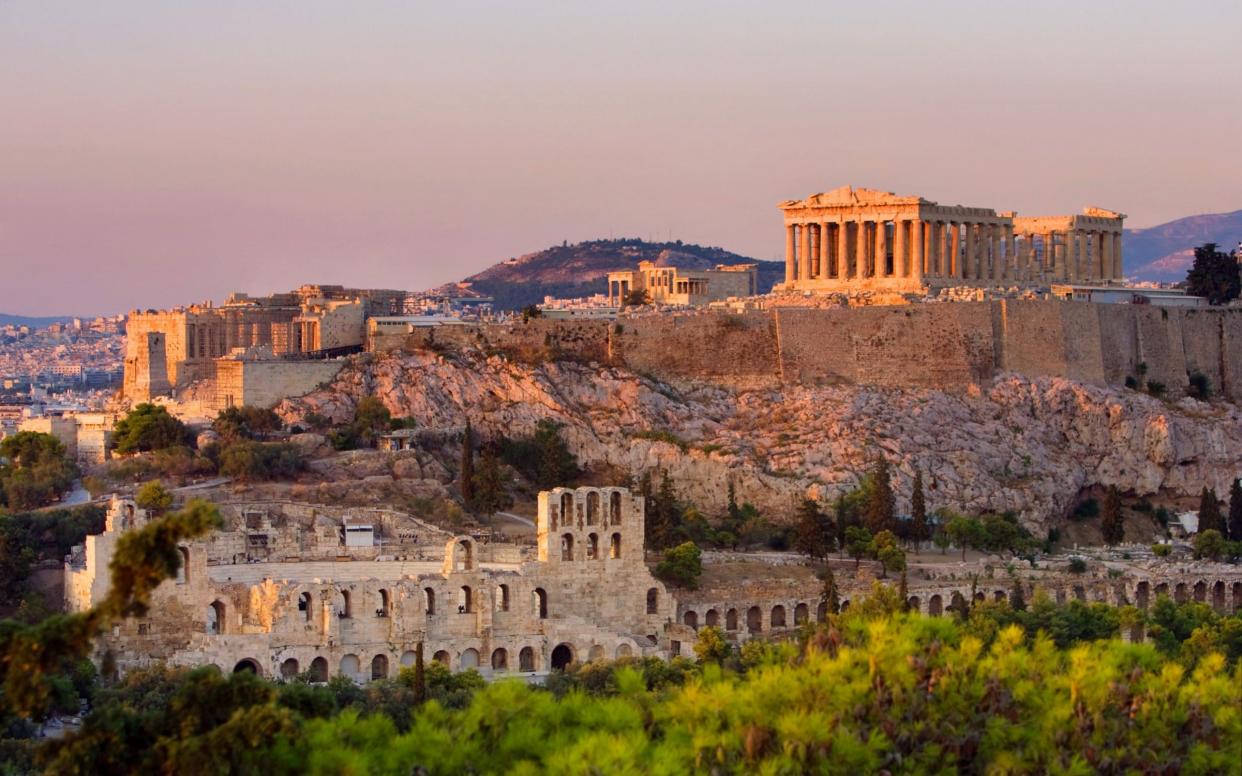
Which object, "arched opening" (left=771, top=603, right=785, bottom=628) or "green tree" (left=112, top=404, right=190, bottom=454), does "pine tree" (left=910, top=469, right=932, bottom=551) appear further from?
"green tree" (left=112, top=404, right=190, bottom=454)

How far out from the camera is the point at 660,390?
83312 mm

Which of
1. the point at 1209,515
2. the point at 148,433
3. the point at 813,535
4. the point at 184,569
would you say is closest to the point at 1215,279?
the point at 1209,515

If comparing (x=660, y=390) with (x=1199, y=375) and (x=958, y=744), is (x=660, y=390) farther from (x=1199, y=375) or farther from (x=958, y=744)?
(x=958, y=744)

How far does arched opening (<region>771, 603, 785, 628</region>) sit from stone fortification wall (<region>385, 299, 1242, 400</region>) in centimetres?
1871

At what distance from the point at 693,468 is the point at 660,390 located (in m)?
5.91

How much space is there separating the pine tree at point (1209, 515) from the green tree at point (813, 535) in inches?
510

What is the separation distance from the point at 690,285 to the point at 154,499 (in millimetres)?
42848

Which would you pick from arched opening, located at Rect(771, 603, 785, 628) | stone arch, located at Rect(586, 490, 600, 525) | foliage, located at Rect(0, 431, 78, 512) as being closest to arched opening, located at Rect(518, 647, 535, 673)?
stone arch, located at Rect(586, 490, 600, 525)

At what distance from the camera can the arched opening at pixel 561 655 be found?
60.9 meters

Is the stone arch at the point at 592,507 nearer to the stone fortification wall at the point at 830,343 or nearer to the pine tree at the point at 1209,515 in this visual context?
the stone fortification wall at the point at 830,343

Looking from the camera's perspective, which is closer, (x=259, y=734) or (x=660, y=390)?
(x=259, y=734)

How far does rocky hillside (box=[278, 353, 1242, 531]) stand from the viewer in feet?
256

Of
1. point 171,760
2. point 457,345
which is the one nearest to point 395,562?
point 457,345

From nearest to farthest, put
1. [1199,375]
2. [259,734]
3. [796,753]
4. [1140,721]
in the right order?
[259,734] → [796,753] → [1140,721] → [1199,375]
